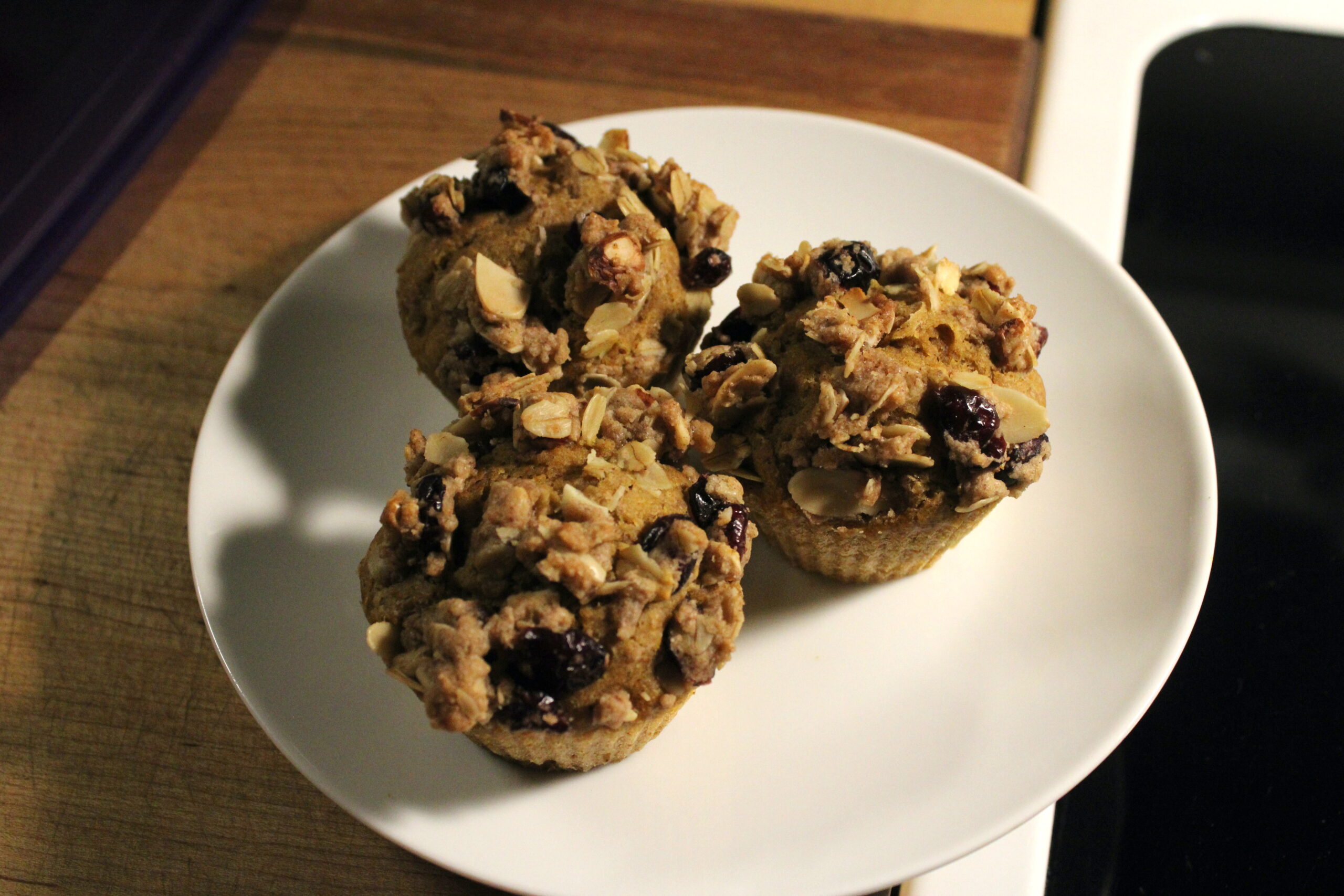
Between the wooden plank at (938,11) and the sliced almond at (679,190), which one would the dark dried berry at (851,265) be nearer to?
the sliced almond at (679,190)

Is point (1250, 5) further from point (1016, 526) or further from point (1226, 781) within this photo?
point (1226, 781)

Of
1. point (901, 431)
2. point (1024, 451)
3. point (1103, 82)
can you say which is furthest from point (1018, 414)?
point (1103, 82)

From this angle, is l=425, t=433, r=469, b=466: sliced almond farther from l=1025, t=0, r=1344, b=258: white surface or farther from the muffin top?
l=1025, t=0, r=1344, b=258: white surface

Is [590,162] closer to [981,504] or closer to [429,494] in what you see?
[429,494]

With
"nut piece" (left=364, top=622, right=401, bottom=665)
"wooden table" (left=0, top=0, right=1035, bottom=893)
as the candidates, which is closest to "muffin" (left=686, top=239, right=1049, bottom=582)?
"nut piece" (left=364, top=622, right=401, bottom=665)

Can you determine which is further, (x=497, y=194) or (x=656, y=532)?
(x=497, y=194)

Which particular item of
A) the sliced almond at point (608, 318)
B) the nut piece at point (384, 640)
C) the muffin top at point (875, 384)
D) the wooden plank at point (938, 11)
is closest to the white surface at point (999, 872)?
the muffin top at point (875, 384)
